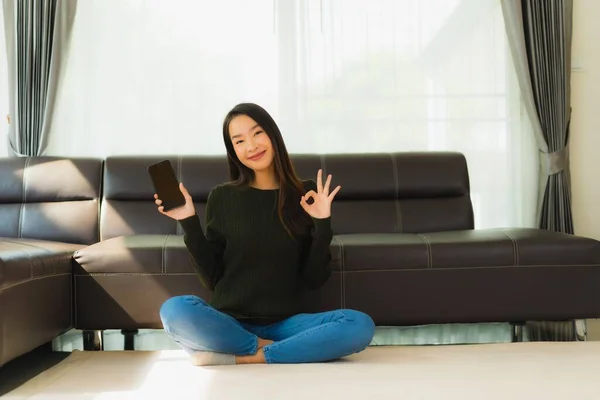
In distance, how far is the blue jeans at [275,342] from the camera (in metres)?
2.29

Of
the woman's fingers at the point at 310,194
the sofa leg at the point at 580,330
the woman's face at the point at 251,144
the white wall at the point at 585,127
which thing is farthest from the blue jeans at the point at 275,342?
the white wall at the point at 585,127

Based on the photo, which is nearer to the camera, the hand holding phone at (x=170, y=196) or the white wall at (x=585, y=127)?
the hand holding phone at (x=170, y=196)

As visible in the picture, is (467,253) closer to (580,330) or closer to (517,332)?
(517,332)

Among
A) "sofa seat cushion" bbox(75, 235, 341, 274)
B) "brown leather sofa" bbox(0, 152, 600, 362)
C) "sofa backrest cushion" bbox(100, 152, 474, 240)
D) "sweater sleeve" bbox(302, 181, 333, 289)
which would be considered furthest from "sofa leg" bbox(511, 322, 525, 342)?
"sweater sleeve" bbox(302, 181, 333, 289)

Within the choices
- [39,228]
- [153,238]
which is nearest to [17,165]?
[39,228]

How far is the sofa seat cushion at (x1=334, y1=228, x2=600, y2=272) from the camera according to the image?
2777mm

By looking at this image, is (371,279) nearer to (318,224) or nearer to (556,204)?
(318,224)

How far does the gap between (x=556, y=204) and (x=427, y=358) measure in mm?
1725

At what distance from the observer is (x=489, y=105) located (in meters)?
3.96

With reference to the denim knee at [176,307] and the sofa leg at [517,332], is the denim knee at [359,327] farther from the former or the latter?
the sofa leg at [517,332]

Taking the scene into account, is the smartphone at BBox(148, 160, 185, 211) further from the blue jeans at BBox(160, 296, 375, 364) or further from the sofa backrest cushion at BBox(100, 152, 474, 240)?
the sofa backrest cushion at BBox(100, 152, 474, 240)

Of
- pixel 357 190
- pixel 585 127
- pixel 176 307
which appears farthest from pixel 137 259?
pixel 585 127

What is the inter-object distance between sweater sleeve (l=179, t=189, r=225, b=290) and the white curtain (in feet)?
4.73

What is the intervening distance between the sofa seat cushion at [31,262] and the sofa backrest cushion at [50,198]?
0.52 m
